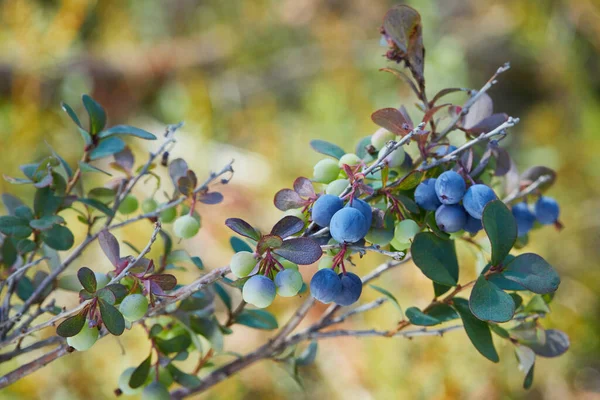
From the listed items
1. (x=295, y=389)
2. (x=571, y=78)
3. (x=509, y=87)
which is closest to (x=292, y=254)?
(x=295, y=389)

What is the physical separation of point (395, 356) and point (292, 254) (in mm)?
1131

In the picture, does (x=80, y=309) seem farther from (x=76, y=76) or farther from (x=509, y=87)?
(x=509, y=87)

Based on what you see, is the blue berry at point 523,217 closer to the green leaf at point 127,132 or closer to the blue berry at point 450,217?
the blue berry at point 450,217

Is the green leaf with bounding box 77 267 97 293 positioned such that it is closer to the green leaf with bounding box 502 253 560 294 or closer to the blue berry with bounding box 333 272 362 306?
the blue berry with bounding box 333 272 362 306

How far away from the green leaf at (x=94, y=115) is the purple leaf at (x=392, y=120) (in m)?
0.24

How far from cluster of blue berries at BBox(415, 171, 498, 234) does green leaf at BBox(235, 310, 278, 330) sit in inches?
7.5

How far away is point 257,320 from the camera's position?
47cm

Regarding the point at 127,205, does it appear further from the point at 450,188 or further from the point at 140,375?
the point at 450,188

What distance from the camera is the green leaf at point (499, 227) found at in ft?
1.01

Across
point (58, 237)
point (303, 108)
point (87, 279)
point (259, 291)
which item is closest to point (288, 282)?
point (259, 291)

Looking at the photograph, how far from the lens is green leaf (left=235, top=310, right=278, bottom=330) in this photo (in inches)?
18.2

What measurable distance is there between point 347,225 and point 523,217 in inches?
8.9

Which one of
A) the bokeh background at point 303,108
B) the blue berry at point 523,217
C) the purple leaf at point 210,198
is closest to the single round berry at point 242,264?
the purple leaf at point 210,198

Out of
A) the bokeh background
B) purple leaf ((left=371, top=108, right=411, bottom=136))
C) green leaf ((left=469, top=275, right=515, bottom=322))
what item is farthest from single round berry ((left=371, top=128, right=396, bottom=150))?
the bokeh background
